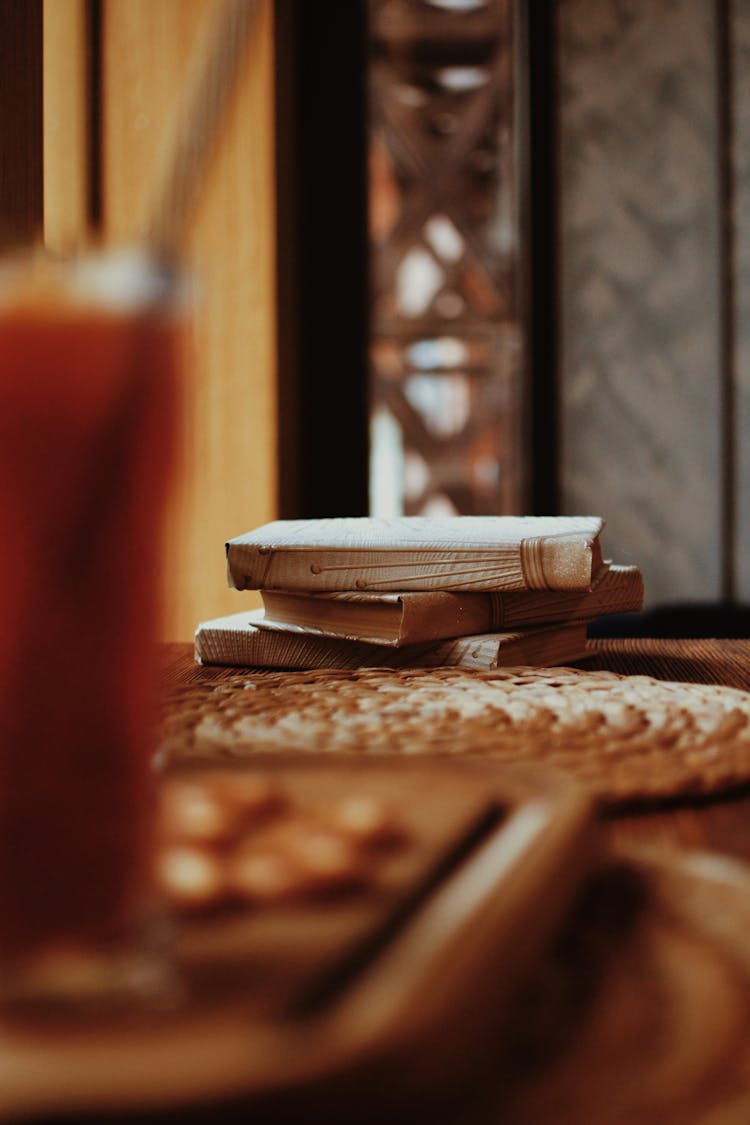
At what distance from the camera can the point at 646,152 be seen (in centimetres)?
269

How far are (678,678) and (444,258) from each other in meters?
2.11

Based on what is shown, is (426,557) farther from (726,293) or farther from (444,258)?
(726,293)

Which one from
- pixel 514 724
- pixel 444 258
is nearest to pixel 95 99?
pixel 444 258

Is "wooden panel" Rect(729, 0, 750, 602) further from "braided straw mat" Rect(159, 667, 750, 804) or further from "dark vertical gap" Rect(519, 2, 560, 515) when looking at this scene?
"braided straw mat" Rect(159, 667, 750, 804)

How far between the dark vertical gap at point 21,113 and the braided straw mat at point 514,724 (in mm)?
→ 537

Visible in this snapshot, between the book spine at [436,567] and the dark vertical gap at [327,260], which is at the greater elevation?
the dark vertical gap at [327,260]

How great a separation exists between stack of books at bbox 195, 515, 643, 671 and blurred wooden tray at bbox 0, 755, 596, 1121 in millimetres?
476

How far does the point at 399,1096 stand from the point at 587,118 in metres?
2.86

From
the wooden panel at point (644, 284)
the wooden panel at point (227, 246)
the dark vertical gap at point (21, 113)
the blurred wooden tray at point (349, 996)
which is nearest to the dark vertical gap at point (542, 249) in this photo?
the wooden panel at point (644, 284)

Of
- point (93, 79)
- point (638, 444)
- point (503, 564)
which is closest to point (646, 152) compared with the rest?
point (638, 444)

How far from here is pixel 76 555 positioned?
21 centimetres

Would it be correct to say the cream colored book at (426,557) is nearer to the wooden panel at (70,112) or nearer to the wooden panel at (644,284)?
the wooden panel at (70,112)

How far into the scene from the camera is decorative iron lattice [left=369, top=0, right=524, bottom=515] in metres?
2.62

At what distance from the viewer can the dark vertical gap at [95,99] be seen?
2.07 m
